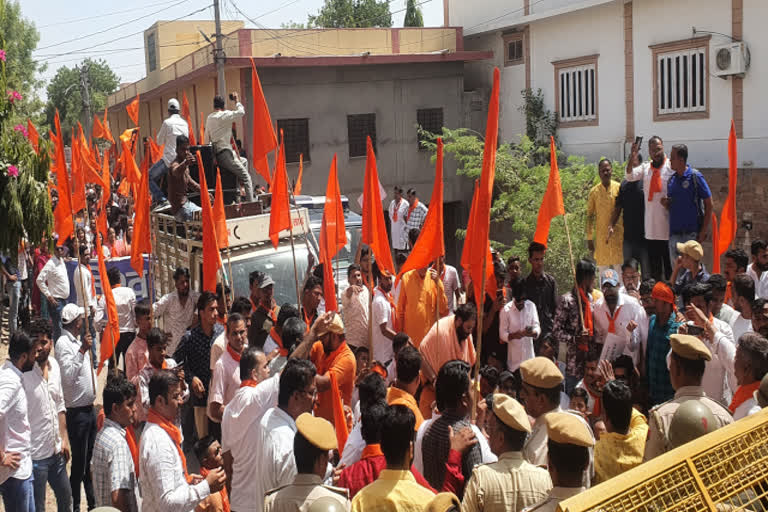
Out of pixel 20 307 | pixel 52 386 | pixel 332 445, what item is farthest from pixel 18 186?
pixel 20 307

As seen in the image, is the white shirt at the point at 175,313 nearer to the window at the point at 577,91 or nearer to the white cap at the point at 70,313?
the white cap at the point at 70,313

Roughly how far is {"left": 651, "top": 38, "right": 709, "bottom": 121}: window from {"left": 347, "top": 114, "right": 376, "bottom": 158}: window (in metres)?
7.72

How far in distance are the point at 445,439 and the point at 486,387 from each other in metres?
2.09

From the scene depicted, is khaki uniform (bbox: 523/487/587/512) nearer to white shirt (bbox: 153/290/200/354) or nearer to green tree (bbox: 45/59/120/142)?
white shirt (bbox: 153/290/200/354)

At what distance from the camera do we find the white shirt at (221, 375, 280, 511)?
4840 millimetres

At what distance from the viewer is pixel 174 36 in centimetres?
3475

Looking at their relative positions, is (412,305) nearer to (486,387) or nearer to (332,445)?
(486,387)

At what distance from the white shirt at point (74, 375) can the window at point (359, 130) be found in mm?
15235

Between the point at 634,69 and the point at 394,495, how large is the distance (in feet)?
50.4

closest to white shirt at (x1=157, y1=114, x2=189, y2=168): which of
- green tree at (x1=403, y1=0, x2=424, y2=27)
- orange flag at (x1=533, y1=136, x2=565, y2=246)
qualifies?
orange flag at (x1=533, y1=136, x2=565, y2=246)

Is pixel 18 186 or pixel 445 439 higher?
pixel 18 186

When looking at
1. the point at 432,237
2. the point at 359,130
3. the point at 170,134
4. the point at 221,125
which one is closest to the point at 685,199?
the point at 432,237

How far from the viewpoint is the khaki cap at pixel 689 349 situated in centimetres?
424

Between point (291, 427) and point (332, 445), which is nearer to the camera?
point (332, 445)
